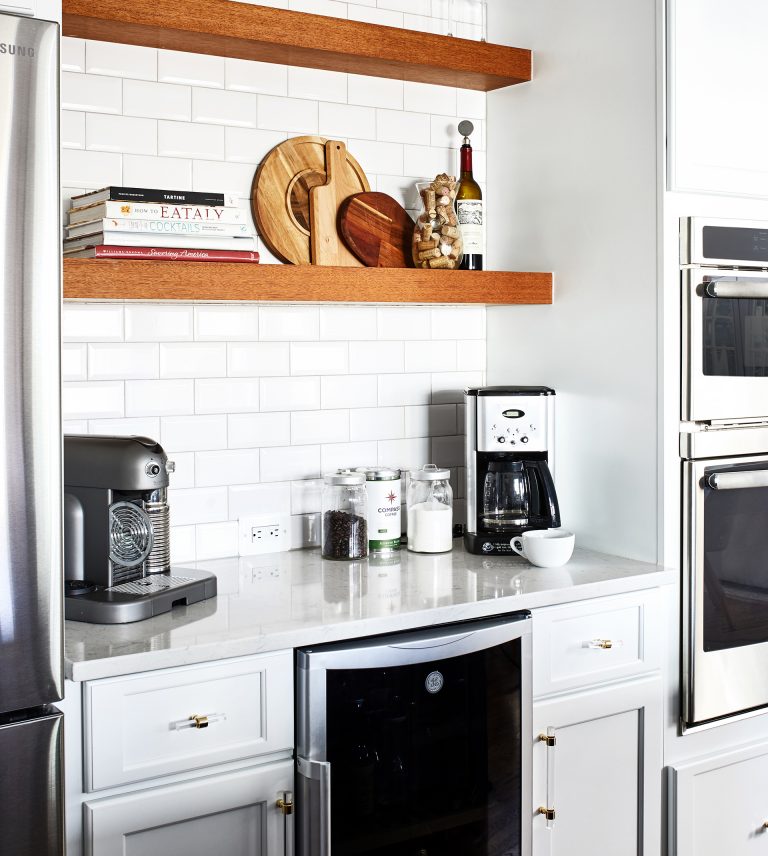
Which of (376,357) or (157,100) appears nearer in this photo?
(157,100)

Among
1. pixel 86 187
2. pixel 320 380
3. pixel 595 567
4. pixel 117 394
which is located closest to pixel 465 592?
pixel 595 567

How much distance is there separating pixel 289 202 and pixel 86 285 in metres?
0.65

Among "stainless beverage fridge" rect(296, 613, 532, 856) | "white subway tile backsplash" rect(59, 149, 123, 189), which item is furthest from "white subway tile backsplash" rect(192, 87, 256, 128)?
"stainless beverage fridge" rect(296, 613, 532, 856)

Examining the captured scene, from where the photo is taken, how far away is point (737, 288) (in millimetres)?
2279

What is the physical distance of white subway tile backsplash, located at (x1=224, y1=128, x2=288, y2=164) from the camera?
7.80 feet

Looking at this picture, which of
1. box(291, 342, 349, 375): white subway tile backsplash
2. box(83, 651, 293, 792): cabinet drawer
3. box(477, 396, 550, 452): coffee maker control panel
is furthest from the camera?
box(291, 342, 349, 375): white subway tile backsplash

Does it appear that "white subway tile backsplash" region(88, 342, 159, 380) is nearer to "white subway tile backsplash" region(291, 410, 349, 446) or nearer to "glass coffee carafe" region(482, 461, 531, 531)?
"white subway tile backsplash" region(291, 410, 349, 446)

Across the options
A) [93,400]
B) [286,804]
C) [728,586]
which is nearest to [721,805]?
[728,586]

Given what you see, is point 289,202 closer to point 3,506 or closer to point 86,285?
point 86,285

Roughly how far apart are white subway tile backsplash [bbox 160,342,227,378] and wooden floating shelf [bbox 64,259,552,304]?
29 centimetres

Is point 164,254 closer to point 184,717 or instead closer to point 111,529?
point 111,529

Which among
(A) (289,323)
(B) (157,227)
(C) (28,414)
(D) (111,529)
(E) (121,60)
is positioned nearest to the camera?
(C) (28,414)

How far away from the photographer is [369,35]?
234cm

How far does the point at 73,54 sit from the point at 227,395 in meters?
0.83
